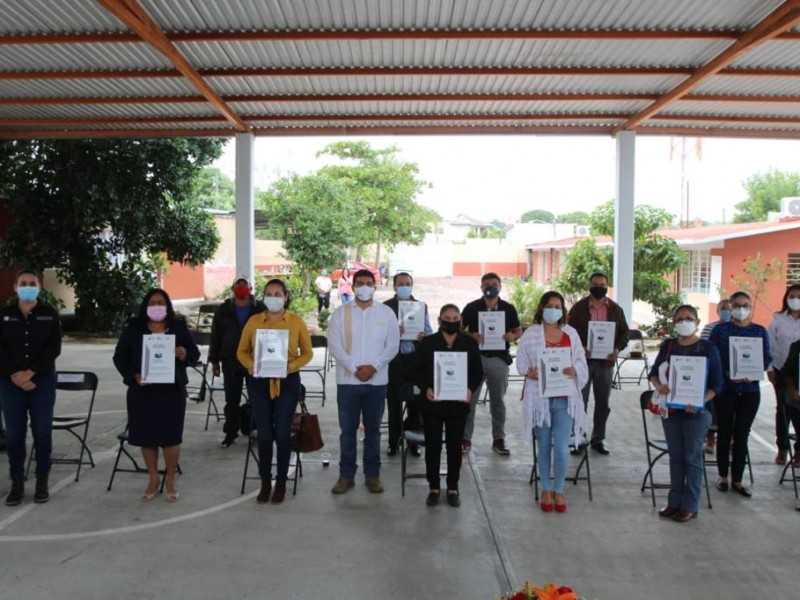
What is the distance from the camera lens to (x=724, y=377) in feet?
19.4

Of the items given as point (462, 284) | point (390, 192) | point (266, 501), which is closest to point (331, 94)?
point (266, 501)

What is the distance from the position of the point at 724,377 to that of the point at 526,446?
230 centimetres

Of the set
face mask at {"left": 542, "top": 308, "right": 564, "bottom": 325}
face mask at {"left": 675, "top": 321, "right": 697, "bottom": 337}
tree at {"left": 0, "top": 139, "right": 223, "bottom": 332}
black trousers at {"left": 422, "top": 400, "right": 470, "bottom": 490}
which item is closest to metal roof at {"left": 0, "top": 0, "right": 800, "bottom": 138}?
tree at {"left": 0, "top": 139, "right": 223, "bottom": 332}

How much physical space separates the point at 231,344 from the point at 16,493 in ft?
7.80

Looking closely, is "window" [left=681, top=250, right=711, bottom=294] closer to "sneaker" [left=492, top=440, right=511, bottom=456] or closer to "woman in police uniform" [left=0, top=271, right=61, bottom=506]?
"sneaker" [left=492, top=440, right=511, bottom=456]

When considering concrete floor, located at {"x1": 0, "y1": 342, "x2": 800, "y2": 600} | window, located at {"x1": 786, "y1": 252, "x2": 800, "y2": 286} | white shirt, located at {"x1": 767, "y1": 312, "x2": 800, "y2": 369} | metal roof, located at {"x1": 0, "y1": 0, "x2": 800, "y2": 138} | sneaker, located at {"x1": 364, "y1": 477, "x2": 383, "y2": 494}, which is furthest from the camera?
window, located at {"x1": 786, "y1": 252, "x2": 800, "y2": 286}

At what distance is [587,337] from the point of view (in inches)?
280

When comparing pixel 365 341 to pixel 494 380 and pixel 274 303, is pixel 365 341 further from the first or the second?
pixel 494 380

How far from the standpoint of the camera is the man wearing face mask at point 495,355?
7.00m

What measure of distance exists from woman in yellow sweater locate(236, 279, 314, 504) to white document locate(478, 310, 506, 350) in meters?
2.02

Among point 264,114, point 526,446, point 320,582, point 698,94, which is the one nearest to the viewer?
point 320,582

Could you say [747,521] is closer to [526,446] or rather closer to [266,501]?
[526,446]

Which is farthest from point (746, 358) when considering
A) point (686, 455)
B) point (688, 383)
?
point (686, 455)

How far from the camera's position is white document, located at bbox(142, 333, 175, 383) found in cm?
548
